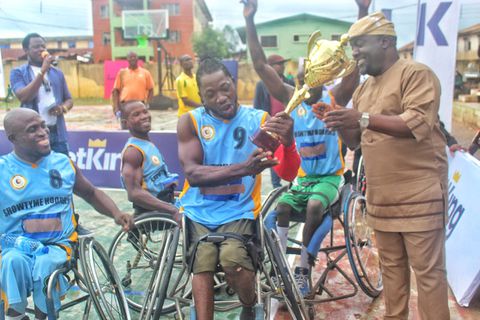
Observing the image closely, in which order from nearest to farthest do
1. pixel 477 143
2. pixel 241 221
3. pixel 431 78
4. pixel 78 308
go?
pixel 431 78 < pixel 241 221 < pixel 78 308 < pixel 477 143

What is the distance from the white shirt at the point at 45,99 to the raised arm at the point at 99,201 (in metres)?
2.20

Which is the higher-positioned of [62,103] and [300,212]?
[62,103]

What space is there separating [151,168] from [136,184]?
23 cm

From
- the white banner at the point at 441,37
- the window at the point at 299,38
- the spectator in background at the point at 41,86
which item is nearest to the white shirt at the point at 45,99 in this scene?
the spectator in background at the point at 41,86

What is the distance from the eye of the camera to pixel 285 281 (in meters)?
2.42

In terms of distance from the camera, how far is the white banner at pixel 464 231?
11.0ft

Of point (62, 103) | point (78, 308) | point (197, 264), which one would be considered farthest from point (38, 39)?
point (197, 264)

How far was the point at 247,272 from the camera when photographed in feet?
7.98

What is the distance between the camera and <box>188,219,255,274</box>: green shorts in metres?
2.41

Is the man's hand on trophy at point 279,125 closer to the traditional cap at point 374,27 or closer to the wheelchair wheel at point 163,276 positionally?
the traditional cap at point 374,27

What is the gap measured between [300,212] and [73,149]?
3.90m

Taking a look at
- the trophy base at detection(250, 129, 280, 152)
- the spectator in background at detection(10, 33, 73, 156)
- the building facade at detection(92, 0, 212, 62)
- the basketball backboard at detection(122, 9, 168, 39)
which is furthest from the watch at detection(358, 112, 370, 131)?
the building facade at detection(92, 0, 212, 62)

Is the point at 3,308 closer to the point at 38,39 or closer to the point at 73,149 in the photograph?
the point at 38,39

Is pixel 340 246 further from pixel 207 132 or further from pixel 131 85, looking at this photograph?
pixel 131 85
